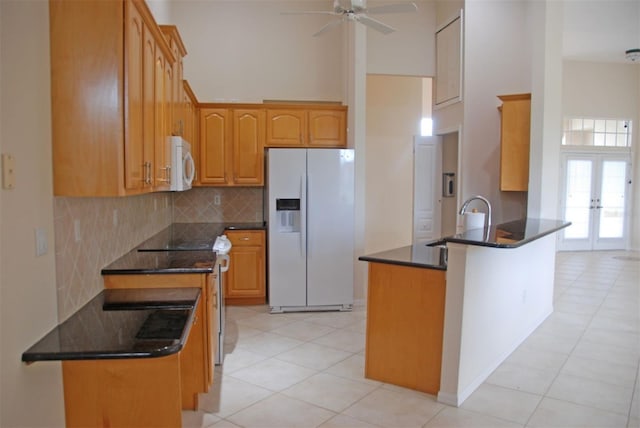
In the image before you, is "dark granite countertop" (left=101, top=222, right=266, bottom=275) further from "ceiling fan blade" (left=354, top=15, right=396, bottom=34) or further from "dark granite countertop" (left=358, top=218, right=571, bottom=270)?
"ceiling fan blade" (left=354, top=15, right=396, bottom=34)

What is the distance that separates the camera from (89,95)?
2.01 m

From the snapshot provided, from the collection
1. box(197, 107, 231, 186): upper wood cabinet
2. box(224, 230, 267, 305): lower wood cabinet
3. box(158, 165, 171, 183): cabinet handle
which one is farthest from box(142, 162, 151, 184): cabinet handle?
box(197, 107, 231, 186): upper wood cabinet

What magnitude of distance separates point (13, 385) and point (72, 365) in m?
0.35

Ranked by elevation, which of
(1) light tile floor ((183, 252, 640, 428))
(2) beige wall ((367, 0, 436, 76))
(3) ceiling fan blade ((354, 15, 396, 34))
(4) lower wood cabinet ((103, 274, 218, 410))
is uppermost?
(2) beige wall ((367, 0, 436, 76))

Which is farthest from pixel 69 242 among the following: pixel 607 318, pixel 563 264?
pixel 563 264

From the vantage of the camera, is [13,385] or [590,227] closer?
[13,385]

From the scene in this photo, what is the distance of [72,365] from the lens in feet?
6.57

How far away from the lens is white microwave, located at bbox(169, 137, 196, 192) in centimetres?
334


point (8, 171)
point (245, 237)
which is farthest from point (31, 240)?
point (245, 237)

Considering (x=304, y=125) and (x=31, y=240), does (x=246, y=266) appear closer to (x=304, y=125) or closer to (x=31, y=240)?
(x=304, y=125)

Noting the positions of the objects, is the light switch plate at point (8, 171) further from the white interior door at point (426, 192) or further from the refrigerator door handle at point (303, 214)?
the white interior door at point (426, 192)

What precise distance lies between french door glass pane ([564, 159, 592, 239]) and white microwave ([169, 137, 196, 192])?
26.4 feet

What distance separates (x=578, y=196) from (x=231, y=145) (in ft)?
23.6

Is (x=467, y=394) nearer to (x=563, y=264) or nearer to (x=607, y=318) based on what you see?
(x=607, y=318)
